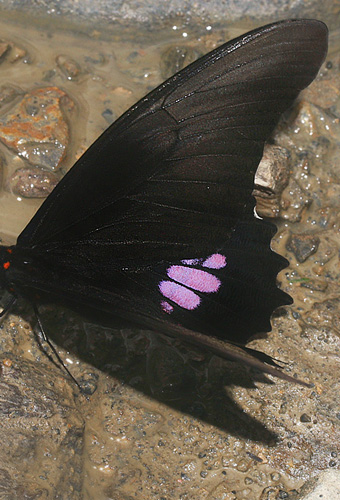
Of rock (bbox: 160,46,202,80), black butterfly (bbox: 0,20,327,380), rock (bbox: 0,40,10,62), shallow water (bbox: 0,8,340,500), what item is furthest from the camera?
rock (bbox: 160,46,202,80)

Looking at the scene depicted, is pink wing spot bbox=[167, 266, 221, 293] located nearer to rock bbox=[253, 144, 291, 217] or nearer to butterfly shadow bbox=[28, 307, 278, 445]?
butterfly shadow bbox=[28, 307, 278, 445]

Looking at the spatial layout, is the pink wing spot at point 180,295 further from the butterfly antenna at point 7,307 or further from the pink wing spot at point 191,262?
the butterfly antenna at point 7,307

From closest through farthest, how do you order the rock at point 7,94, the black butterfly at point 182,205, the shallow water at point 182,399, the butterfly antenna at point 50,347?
1. the black butterfly at point 182,205
2. the shallow water at point 182,399
3. the butterfly antenna at point 50,347
4. the rock at point 7,94

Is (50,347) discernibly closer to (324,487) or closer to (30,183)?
(30,183)

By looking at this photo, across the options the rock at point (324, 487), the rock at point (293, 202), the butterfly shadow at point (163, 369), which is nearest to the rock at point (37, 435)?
the butterfly shadow at point (163, 369)

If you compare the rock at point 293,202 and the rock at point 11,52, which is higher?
the rock at point 11,52

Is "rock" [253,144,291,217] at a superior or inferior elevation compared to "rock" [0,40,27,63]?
inferior

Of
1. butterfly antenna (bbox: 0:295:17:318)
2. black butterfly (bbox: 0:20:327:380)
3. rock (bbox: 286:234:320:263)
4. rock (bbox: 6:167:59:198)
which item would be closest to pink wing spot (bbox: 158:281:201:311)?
black butterfly (bbox: 0:20:327:380)
